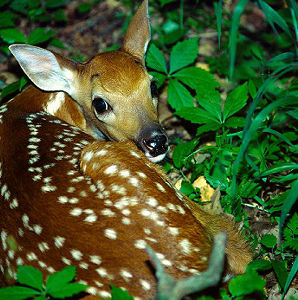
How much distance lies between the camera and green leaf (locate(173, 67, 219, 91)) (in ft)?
13.5

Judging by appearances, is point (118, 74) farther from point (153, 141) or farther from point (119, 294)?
point (119, 294)

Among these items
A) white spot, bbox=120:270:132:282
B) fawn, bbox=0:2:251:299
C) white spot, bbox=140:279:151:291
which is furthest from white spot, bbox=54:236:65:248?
white spot, bbox=140:279:151:291

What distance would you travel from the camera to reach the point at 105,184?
2.80 m

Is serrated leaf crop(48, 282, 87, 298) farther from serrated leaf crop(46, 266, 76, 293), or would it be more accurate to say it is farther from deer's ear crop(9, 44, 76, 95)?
deer's ear crop(9, 44, 76, 95)

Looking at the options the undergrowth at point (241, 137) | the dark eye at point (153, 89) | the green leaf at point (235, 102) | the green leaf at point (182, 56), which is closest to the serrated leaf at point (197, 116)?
the undergrowth at point (241, 137)

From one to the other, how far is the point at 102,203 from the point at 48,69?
1.85 meters

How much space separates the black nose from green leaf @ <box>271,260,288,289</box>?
1.14 meters

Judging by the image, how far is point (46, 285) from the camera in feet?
8.04

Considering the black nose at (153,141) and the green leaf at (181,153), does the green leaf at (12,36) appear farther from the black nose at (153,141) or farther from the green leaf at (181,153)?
the green leaf at (181,153)

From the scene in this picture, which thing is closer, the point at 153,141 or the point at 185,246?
the point at 185,246

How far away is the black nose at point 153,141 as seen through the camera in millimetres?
3656

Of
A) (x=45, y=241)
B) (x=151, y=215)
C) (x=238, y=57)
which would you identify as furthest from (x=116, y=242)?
(x=238, y=57)

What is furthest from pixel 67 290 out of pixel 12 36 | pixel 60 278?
pixel 12 36

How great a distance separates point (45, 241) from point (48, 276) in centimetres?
18
